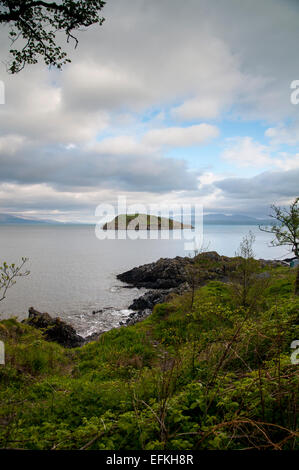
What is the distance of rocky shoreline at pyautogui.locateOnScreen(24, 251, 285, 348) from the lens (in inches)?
776

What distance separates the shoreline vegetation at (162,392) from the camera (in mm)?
3277

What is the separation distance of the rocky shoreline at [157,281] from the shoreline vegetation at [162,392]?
655 cm

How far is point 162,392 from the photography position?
4406 millimetres

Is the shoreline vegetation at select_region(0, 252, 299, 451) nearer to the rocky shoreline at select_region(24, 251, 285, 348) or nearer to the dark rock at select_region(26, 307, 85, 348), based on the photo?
the dark rock at select_region(26, 307, 85, 348)

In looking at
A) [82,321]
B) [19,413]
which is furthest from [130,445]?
[82,321]

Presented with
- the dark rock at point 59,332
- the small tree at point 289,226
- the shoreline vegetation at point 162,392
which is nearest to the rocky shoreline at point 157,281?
the dark rock at point 59,332

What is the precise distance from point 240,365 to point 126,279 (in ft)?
133

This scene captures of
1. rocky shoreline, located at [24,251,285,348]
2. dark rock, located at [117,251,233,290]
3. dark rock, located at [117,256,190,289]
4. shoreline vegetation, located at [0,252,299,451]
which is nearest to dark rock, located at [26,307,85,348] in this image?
rocky shoreline, located at [24,251,285,348]

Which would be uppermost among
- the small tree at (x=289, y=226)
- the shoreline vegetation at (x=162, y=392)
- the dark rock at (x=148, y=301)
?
the small tree at (x=289, y=226)

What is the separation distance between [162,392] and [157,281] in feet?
121

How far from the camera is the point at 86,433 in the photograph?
11.9 feet

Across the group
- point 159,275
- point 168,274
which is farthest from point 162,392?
point 159,275

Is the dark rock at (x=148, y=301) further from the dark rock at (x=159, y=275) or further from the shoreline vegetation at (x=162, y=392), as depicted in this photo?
the shoreline vegetation at (x=162, y=392)
